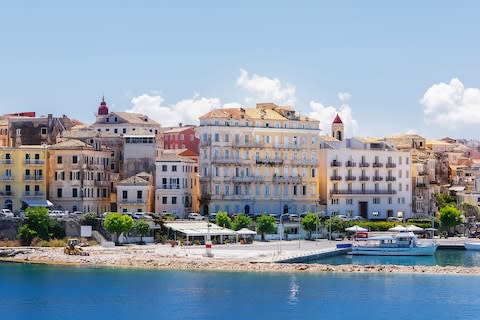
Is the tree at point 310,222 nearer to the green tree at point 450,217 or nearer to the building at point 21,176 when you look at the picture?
the green tree at point 450,217

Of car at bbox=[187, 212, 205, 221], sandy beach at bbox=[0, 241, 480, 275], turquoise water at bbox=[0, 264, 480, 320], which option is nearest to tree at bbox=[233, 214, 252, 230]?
car at bbox=[187, 212, 205, 221]

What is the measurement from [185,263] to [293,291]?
1466 cm

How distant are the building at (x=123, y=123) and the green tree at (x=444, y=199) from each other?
35.6 m

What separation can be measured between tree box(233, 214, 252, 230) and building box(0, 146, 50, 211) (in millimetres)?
18729

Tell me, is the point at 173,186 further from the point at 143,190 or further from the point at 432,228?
the point at 432,228

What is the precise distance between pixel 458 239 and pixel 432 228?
3.03 m

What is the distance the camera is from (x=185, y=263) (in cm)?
9031

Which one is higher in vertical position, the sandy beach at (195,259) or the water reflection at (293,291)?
the sandy beach at (195,259)

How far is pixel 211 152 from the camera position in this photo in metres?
114

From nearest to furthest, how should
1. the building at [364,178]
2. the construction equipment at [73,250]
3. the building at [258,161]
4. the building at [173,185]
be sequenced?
the construction equipment at [73,250] < the building at [173,185] < the building at [258,161] < the building at [364,178]

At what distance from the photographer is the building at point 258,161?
114 meters

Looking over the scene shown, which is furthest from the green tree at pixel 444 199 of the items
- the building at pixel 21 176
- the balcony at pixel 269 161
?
the building at pixel 21 176

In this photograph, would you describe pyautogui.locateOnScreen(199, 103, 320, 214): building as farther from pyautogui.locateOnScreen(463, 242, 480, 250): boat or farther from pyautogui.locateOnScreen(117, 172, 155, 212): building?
pyautogui.locateOnScreen(463, 242, 480, 250): boat

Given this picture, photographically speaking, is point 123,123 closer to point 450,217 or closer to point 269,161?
point 269,161
